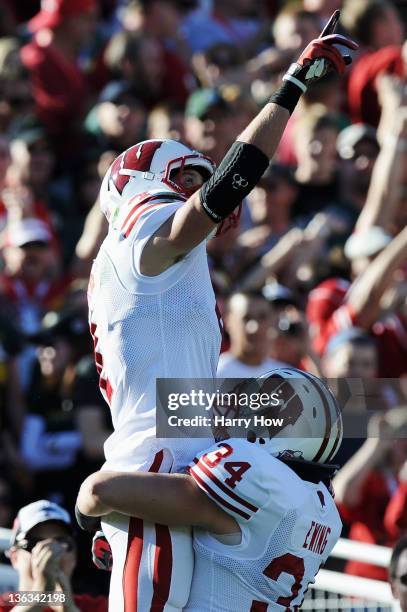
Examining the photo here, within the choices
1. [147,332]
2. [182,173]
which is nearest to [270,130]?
[182,173]

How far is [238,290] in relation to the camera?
8.44m

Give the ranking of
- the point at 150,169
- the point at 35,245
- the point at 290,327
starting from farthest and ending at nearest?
the point at 35,245, the point at 290,327, the point at 150,169

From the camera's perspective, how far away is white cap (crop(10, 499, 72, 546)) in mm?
5500

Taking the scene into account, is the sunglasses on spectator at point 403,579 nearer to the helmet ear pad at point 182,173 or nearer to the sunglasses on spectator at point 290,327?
the helmet ear pad at point 182,173

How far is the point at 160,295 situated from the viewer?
4.59 metres

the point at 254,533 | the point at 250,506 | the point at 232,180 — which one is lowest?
the point at 254,533

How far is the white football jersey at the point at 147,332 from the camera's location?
4578mm

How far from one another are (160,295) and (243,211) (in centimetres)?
511

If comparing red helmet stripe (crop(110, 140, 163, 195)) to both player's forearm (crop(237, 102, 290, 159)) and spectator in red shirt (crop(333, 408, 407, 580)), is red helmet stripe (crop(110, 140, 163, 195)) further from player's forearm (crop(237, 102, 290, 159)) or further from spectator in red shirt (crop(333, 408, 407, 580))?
spectator in red shirt (crop(333, 408, 407, 580))

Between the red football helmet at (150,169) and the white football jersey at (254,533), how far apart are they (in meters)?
0.90

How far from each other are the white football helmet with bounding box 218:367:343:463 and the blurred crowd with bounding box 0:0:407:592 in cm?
242

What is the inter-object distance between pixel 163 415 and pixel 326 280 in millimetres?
4298

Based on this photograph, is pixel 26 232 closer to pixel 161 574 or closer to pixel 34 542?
pixel 34 542

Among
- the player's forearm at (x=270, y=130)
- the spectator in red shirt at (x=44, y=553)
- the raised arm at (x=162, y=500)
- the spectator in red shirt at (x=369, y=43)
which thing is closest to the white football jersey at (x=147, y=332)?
the raised arm at (x=162, y=500)
